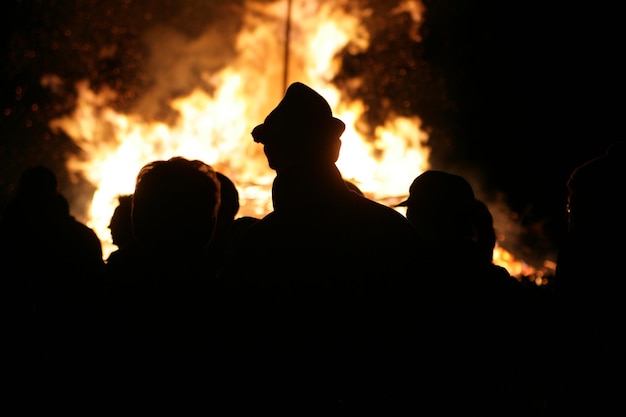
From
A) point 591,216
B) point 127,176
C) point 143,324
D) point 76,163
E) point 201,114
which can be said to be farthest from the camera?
point 76,163

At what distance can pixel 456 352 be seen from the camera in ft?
5.86

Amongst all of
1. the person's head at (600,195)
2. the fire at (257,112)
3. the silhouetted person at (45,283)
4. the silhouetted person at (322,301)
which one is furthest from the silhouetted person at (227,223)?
the fire at (257,112)

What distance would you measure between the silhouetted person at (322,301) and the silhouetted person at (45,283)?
0.48m

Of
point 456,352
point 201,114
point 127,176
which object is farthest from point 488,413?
point 201,114

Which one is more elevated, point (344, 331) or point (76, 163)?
point (76, 163)

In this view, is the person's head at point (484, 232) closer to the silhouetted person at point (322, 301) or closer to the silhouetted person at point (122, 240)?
the silhouetted person at point (322, 301)

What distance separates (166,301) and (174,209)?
0.96 ft

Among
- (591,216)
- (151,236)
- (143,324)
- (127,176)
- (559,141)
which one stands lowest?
(143,324)

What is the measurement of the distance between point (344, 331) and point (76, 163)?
52.4ft

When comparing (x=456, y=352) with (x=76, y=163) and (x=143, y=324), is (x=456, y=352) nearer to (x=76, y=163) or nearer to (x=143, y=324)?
(x=143, y=324)

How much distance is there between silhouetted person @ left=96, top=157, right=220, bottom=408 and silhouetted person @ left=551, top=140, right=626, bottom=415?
57.8 inches

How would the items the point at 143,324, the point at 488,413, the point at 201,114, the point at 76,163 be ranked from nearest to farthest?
the point at 143,324 → the point at 488,413 → the point at 201,114 → the point at 76,163

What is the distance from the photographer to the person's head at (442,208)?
8.84ft

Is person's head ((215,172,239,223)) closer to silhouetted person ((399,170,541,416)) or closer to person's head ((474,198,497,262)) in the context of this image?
person's head ((474,198,497,262))
